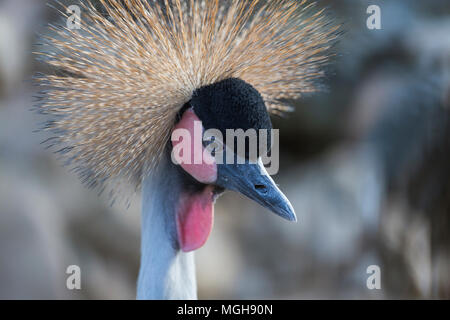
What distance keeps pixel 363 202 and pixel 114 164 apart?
225 centimetres

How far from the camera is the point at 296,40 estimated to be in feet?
3.81

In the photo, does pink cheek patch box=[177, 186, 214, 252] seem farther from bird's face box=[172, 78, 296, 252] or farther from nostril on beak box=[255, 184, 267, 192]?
nostril on beak box=[255, 184, 267, 192]

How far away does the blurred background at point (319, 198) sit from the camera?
2.44 meters

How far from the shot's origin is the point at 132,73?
3.41 ft

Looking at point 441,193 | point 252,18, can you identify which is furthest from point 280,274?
point 252,18

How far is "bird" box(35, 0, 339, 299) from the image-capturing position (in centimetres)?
101

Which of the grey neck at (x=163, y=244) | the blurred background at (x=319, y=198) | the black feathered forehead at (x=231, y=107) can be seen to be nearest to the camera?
the black feathered forehead at (x=231, y=107)

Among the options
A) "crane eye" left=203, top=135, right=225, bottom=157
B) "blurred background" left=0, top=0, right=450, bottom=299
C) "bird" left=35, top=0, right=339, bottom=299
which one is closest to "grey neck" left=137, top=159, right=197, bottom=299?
"bird" left=35, top=0, right=339, bottom=299

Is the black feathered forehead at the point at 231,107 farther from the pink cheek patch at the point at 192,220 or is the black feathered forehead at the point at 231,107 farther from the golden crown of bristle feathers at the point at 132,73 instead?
the pink cheek patch at the point at 192,220

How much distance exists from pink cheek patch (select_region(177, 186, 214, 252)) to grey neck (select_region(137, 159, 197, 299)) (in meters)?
0.01

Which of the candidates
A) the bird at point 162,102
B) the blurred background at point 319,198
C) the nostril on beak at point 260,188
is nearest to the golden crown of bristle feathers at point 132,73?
the bird at point 162,102

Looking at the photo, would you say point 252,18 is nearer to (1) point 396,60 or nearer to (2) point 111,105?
(2) point 111,105

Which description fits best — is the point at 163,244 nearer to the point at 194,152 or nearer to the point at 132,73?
the point at 194,152
